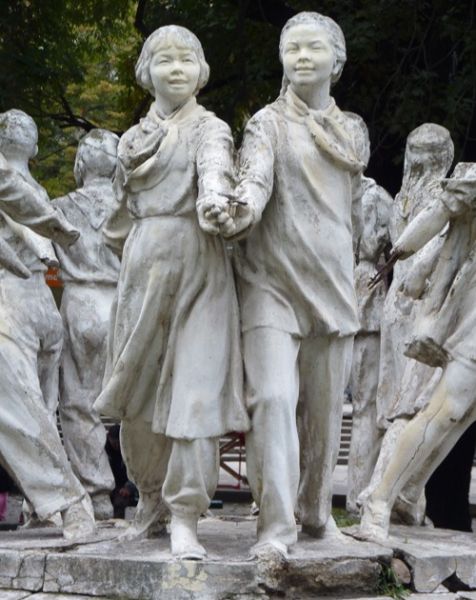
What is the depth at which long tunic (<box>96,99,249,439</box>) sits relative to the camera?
10.3 metres

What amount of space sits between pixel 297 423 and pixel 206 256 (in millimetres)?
904

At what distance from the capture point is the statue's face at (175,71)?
34.7ft

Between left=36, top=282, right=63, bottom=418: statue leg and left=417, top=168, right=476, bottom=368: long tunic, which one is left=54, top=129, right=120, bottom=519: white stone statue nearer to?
left=36, top=282, right=63, bottom=418: statue leg

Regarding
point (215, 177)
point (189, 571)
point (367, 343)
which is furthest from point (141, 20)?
point (189, 571)

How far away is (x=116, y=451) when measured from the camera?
15500 mm

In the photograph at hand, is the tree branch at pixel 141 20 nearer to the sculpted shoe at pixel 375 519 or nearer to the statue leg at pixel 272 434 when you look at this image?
the sculpted shoe at pixel 375 519

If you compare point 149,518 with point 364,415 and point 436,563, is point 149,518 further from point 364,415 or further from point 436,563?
point 364,415

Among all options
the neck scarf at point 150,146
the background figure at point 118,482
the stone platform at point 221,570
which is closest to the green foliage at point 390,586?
the stone platform at point 221,570

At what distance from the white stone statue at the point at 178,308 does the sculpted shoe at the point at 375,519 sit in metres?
1.28

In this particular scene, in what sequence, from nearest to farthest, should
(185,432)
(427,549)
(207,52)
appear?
(185,432) < (427,549) < (207,52)

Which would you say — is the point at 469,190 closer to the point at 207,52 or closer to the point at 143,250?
the point at 143,250

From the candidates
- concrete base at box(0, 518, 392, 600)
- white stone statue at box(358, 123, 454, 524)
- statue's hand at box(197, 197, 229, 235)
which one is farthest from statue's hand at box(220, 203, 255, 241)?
white stone statue at box(358, 123, 454, 524)

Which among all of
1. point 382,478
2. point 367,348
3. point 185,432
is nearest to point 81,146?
point 367,348

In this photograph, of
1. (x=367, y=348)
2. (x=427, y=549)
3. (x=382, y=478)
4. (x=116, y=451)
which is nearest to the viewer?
(x=427, y=549)
